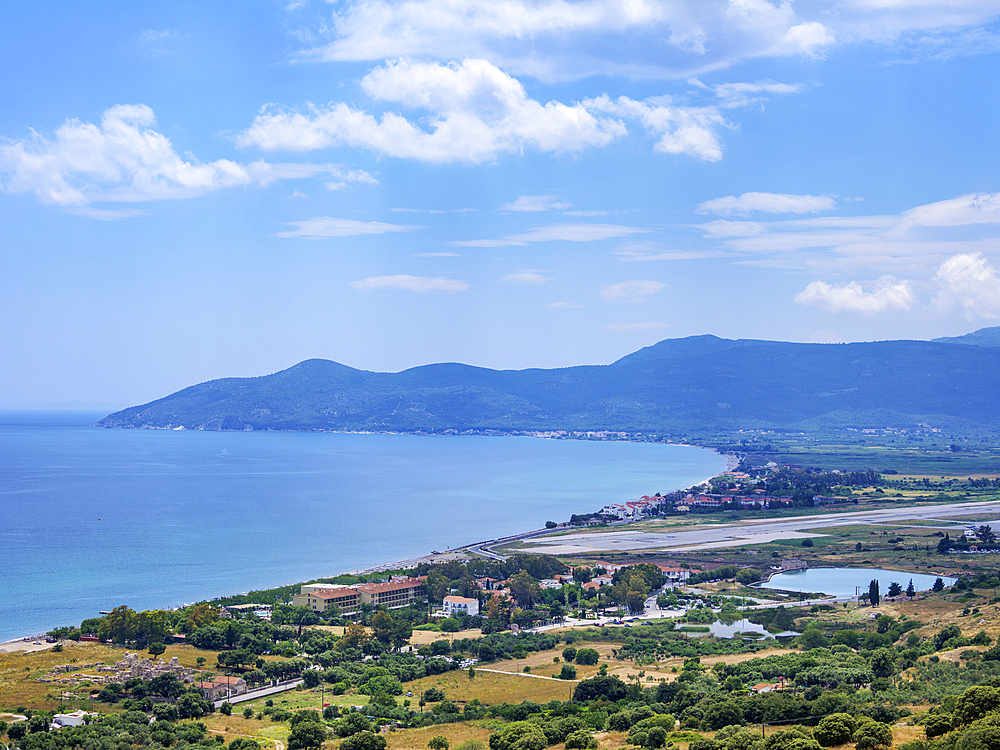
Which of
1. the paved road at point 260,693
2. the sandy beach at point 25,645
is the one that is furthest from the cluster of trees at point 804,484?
the sandy beach at point 25,645

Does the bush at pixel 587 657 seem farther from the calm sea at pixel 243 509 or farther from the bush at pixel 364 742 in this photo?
the calm sea at pixel 243 509

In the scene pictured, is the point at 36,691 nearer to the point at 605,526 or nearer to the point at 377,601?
the point at 377,601

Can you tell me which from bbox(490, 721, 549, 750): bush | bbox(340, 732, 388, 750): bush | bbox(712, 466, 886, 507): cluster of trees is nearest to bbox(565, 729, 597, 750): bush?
bbox(490, 721, 549, 750): bush

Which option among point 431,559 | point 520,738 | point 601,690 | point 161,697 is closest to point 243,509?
point 431,559

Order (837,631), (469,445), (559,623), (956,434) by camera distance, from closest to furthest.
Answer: (837,631) → (559,623) → (469,445) → (956,434)

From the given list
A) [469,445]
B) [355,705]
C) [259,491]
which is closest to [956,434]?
[469,445]

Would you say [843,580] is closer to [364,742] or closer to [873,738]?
[873,738]
